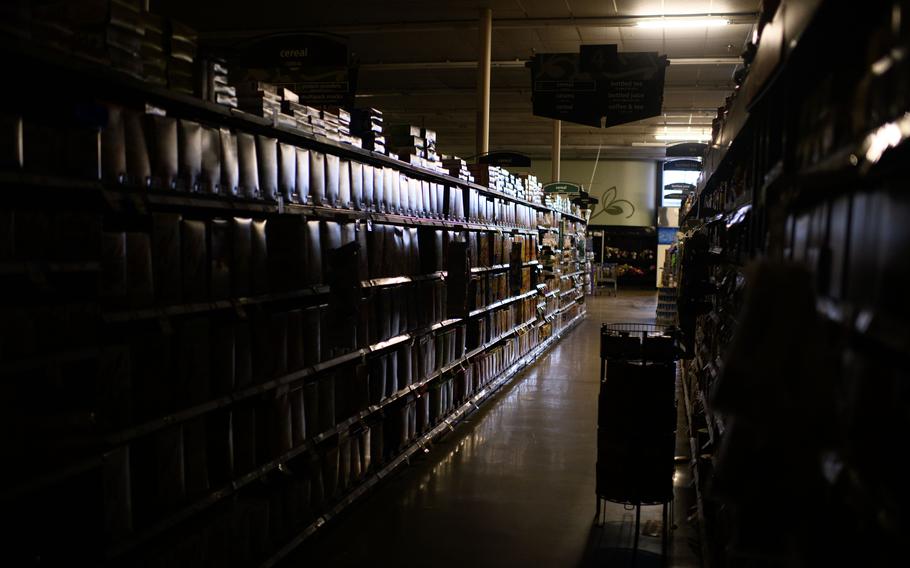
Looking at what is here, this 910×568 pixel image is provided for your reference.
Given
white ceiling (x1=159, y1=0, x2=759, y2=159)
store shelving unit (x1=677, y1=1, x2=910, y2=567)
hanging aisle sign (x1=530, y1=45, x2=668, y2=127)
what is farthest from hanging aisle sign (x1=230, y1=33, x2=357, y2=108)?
store shelving unit (x1=677, y1=1, x2=910, y2=567)

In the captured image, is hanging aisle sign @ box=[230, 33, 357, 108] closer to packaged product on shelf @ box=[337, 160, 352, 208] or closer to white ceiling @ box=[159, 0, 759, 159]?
white ceiling @ box=[159, 0, 759, 159]

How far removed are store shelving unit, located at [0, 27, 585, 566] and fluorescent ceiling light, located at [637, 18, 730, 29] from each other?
623cm

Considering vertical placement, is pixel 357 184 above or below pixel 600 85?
below

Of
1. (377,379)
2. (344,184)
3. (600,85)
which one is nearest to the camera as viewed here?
(344,184)

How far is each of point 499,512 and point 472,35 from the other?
9.24m

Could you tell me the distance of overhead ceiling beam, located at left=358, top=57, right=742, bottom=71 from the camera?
42.3 feet

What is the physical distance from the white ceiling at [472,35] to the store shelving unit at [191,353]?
5.61 m

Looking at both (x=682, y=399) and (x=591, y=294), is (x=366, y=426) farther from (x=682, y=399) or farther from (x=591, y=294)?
(x=591, y=294)

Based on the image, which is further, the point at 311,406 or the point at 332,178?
→ the point at 332,178

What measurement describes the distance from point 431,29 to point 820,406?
35.5 feet

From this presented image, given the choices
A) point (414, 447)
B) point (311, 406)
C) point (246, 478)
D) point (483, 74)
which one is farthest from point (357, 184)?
point (483, 74)

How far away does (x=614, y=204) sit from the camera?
29547 mm

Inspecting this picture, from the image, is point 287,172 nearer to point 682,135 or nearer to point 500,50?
point 500,50

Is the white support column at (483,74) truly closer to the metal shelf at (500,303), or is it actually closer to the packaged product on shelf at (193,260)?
the metal shelf at (500,303)
